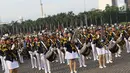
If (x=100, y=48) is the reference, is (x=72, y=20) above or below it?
Result: below

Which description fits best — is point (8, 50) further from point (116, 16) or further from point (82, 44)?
point (116, 16)

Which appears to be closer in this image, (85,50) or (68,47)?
(68,47)

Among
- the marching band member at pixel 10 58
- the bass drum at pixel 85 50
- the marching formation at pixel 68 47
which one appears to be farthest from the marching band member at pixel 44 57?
the marching band member at pixel 10 58

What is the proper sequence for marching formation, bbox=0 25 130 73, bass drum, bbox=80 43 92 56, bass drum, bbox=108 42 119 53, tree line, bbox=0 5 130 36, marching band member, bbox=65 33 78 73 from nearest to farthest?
1. marching formation, bbox=0 25 130 73
2. marching band member, bbox=65 33 78 73
3. bass drum, bbox=80 43 92 56
4. bass drum, bbox=108 42 119 53
5. tree line, bbox=0 5 130 36

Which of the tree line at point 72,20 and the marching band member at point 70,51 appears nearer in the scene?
the marching band member at point 70,51

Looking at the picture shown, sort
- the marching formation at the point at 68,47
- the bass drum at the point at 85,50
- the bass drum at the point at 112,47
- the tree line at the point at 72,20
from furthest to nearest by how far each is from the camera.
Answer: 1. the tree line at the point at 72,20
2. the bass drum at the point at 112,47
3. the bass drum at the point at 85,50
4. the marching formation at the point at 68,47

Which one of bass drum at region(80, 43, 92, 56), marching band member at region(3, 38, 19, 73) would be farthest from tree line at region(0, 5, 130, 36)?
marching band member at region(3, 38, 19, 73)

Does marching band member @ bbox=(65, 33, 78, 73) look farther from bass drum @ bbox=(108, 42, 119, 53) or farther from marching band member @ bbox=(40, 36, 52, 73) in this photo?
bass drum @ bbox=(108, 42, 119, 53)

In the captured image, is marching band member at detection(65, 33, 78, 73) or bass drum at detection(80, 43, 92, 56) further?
bass drum at detection(80, 43, 92, 56)

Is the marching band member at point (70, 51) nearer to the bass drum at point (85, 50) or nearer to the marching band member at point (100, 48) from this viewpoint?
the marching band member at point (100, 48)

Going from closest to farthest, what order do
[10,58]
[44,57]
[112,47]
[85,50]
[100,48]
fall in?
1. [10,58]
2. [100,48]
3. [44,57]
4. [85,50]
5. [112,47]

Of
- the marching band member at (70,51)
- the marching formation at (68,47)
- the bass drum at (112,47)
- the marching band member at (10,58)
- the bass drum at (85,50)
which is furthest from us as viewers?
the bass drum at (112,47)

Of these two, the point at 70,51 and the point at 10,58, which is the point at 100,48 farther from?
the point at 10,58

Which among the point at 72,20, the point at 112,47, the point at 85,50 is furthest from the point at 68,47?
the point at 72,20
